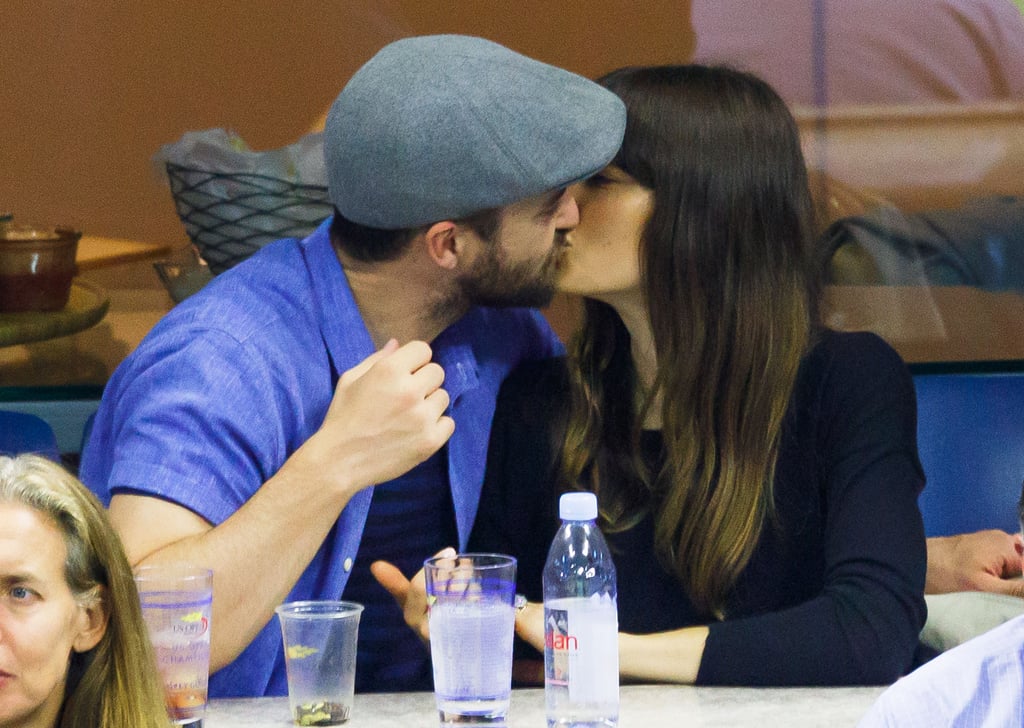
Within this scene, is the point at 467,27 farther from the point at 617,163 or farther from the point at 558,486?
the point at 558,486

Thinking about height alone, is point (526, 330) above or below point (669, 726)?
above

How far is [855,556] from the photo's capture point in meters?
1.79

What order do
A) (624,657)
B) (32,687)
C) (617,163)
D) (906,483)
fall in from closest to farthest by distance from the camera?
(32,687), (624,657), (906,483), (617,163)

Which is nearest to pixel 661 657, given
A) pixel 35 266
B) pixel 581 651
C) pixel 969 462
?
pixel 581 651

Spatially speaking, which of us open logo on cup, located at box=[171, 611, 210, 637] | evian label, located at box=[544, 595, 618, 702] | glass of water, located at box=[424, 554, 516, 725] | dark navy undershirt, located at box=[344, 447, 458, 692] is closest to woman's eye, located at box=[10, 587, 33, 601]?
us open logo on cup, located at box=[171, 611, 210, 637]

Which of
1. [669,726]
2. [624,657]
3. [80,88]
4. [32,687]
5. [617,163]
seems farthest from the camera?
[80,88]

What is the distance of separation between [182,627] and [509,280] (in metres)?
0.70

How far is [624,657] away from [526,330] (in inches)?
25.7

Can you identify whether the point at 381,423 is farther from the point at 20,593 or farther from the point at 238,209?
the point at 238,209

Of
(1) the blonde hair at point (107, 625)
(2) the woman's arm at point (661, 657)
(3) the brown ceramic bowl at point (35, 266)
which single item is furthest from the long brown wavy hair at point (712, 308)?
(3) the brown ceramic bowl at point (35, 266)

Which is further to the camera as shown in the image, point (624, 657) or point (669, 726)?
point (624, 657)

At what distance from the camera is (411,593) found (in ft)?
5.53

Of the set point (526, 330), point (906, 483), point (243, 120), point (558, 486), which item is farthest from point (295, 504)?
point (243, 120)

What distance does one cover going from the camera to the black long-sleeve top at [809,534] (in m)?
1.72
